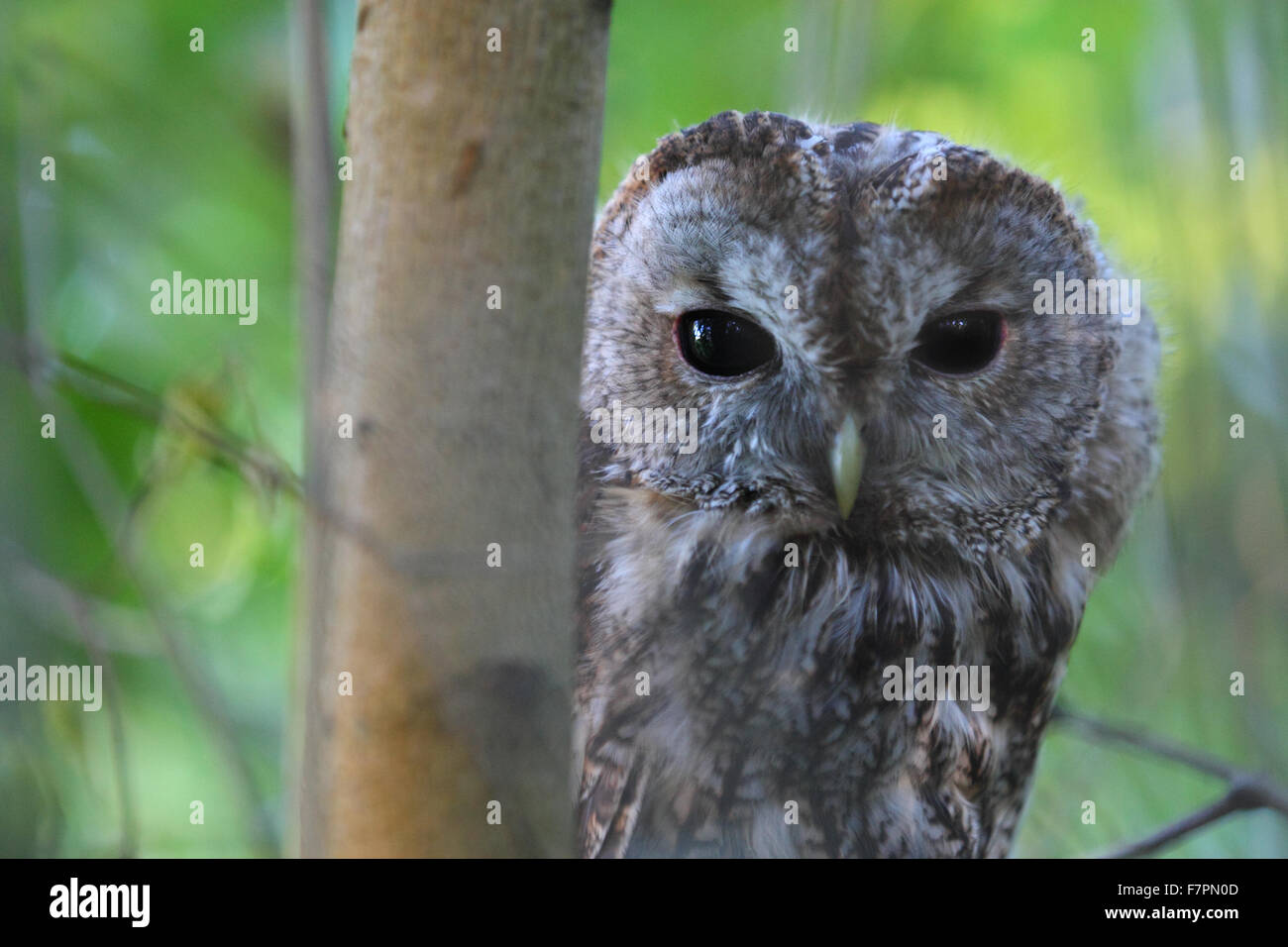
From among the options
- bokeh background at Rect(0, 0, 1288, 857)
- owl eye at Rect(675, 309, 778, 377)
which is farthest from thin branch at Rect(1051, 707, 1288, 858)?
owl eye at Rect(675, 309, 778, 377)

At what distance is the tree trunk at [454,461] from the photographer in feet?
2.29

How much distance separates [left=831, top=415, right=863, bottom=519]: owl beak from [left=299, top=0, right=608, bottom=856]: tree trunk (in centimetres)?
67

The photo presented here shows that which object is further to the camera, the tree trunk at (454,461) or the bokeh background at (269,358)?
the bokeh background at (269,358)

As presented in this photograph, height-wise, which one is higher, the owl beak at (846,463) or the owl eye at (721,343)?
the owl eye at (721,343)

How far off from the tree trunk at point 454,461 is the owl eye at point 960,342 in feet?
2.60

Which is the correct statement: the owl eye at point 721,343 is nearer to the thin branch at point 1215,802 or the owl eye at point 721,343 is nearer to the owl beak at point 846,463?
the owl beak at point 846,463

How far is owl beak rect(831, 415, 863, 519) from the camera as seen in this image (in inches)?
52.9

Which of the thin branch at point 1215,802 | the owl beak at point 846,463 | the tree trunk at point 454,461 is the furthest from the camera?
the owl beak at point 846,463

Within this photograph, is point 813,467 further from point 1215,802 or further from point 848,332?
point 1215,802

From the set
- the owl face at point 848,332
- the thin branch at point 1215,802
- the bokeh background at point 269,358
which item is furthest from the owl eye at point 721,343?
the thin branch at point 1215,802

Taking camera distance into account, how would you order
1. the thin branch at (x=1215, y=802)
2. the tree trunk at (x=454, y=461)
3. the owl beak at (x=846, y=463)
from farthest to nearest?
the owl beak at (x=846, y=463) < the thin branch at (x=1215, y=802) < the tree trunk at (x=454, y=461)
